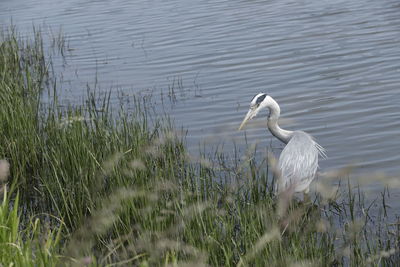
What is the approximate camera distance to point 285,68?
35.1ft

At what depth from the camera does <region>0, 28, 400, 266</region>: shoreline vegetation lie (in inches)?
145

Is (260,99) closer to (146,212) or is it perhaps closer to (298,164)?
(298,164)

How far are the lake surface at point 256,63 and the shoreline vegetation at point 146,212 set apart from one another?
55.2 inches

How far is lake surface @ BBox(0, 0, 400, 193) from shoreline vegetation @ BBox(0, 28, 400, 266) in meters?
1.40

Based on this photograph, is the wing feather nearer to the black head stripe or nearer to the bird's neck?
the bird's neck

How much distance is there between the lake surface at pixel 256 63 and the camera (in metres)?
7.98

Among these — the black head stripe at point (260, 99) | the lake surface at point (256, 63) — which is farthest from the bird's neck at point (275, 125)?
the lake surface at point (256, 63)

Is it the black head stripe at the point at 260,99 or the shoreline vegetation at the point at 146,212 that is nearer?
the shoreline vegetation at the point at 146,212

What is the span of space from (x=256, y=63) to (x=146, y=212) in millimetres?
7394

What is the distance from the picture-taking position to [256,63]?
440 inches

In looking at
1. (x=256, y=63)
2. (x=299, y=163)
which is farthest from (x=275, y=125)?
(x=256, y=63)

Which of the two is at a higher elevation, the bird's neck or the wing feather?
the bird's neck

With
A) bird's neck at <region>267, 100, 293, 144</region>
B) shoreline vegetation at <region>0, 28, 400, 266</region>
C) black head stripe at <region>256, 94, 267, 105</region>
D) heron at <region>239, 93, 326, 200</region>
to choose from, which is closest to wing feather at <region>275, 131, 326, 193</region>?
heron at <region>239, 93, 326, 200</region>

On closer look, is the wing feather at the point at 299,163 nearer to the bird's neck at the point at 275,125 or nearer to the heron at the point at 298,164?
the heron at the point at 298,164
